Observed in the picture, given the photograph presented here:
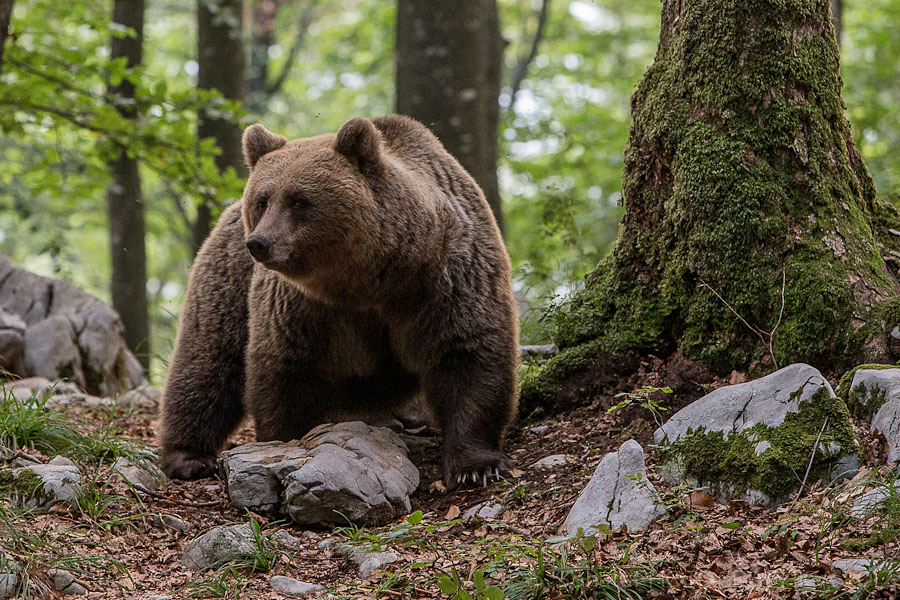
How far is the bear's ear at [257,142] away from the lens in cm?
527

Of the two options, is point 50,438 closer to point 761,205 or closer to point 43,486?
point 43,486

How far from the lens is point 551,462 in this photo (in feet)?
15.6

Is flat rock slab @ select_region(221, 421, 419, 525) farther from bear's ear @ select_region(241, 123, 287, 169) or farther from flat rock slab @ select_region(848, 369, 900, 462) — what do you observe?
flat rock slab @ select_region(848, 369, 900, 462)

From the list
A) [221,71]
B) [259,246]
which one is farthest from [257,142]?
[221,71]

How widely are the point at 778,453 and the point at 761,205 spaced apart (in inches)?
58.1

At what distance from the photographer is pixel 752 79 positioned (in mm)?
4609

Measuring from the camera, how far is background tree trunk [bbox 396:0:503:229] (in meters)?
8.05

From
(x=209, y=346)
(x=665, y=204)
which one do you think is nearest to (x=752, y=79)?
(x=665, y=204)

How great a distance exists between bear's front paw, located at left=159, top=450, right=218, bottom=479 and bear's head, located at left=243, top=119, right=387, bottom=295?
163cm

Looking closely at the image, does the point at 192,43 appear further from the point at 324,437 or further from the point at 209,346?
the point at 324,437

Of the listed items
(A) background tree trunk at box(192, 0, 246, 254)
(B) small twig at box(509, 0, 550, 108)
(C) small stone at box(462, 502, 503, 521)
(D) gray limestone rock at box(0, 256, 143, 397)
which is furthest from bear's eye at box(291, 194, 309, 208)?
(B) small twig at box(509, 0, 550, 108)

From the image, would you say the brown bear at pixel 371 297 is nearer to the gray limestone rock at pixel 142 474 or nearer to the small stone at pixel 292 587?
the gray limestone rock at pixel 142 474

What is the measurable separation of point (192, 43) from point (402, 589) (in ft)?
82.6

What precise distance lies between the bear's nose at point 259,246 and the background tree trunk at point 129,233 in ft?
23.7
